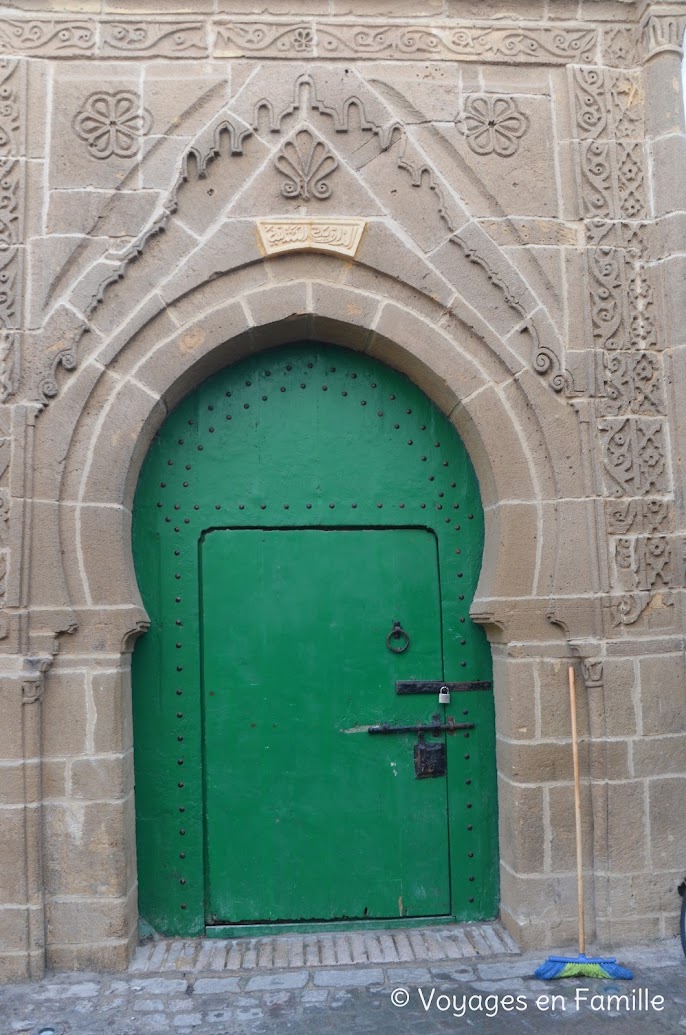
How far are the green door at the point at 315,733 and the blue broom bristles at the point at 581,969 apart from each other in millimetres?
697

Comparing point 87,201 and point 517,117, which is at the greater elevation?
point 517,117

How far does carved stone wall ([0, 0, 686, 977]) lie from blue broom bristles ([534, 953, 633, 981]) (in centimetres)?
25

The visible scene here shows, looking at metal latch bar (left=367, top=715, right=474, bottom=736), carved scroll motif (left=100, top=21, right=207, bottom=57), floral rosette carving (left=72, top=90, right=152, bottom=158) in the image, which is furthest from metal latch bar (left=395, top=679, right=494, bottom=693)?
carved scroll motif (left=100, top=21, right=207, bottom=57)

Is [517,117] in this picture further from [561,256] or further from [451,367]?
[451,367]

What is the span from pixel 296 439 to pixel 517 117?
1935 mm

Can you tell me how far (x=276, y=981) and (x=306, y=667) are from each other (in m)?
1.40

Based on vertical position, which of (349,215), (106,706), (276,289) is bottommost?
(106,706)

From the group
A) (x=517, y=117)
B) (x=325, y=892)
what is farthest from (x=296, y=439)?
(x=325, y=892)

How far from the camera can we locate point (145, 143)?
14.5ft

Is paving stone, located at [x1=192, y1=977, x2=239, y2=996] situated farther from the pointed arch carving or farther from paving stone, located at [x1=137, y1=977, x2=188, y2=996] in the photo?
the pointed arch carving

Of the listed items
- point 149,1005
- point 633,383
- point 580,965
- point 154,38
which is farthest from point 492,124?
point 149,1005

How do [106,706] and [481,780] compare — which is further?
[481,780]

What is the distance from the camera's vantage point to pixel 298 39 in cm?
454

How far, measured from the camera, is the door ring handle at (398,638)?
464 cm
